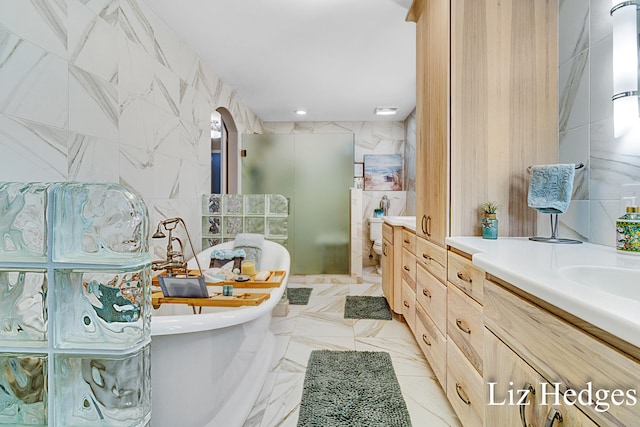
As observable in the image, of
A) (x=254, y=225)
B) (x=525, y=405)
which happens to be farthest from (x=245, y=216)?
(x=525, y=405)

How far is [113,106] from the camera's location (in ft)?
6.06

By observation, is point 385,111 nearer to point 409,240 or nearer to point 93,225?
point 409,240

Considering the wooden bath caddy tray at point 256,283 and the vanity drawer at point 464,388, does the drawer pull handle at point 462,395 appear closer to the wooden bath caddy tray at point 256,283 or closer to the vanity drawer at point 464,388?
the vanity drawer at point 464,388

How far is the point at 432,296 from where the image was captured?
189 centimetres

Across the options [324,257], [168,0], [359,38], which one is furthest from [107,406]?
[324,257]

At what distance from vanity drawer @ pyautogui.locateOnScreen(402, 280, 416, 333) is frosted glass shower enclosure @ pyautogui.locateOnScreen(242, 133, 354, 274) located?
162 cm

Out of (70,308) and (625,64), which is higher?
(625,64)

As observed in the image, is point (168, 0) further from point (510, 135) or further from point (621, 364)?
point (621, 364)

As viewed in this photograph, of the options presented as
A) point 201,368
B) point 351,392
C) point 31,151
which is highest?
point 31,151

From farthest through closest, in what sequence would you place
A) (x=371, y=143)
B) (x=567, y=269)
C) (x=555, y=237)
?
(x=371, y=143) < (x=555, y=237) < (x=567, y=269)

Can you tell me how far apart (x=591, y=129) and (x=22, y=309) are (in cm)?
204

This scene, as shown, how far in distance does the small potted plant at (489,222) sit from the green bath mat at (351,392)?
3.31 feet

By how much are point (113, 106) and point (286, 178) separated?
8.46 feet

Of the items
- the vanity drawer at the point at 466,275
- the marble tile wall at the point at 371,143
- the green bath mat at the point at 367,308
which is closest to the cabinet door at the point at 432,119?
the vanity drawer at the point at 466,275
